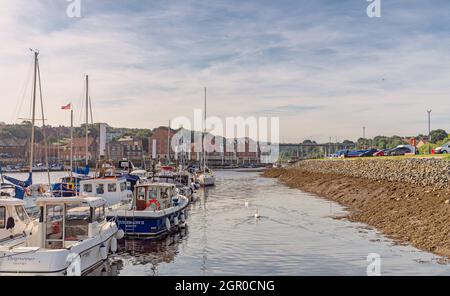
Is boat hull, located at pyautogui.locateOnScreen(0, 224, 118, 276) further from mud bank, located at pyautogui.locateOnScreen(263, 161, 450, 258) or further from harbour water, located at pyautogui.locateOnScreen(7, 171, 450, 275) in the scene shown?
mud bank, located at pyautogui.locateOnScreen(263, 161, 450, 258)

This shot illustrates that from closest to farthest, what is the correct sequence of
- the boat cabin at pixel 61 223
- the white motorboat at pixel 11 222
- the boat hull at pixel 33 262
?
the boat hull at pixel 33 262 → the boat cabin at pixel 61 223 → the white motorboat at pixel 11 222

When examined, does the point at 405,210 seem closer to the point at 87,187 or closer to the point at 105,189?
the point at 105,189

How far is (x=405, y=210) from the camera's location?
3394 centimetres

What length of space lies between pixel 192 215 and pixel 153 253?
1862 cm

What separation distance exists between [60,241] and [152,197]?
577 inches

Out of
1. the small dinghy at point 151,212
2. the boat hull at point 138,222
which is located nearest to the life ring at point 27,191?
the small dinghy at point 151,212

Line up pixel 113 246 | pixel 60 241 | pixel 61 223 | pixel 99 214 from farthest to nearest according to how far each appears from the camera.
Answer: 1. pixel 113 246
2. pixel 99 214
3. pixel 61 223
4. pixel 60 241

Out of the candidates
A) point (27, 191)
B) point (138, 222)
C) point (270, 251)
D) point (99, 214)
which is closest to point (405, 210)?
point (270, 251)

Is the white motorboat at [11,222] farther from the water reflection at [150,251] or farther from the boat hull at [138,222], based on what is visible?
the boat hull at [138,222]

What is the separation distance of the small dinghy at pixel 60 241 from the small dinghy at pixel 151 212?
538 cm

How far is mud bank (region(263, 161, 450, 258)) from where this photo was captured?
26.2 meters

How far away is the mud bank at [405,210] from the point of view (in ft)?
86.1

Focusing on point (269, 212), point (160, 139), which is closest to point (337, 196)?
point (269, 212)
